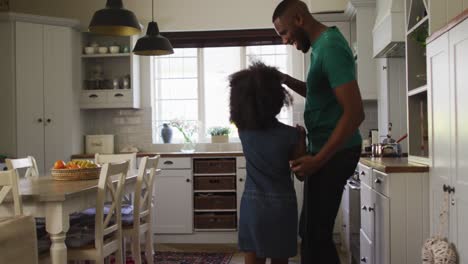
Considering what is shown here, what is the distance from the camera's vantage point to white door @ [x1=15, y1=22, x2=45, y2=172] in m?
5.07

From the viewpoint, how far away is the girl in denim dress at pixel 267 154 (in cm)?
181

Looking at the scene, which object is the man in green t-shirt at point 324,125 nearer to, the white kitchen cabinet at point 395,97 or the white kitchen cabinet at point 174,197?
the white kitchen cabinet at point 395,97

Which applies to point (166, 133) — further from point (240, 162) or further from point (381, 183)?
point (381, 183)

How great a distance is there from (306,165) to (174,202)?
3510 mm

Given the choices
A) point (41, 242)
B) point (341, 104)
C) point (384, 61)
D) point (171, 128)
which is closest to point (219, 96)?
point (171, 128)

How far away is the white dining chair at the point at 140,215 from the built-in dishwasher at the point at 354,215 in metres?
1.43

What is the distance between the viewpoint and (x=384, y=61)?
4.26 meters

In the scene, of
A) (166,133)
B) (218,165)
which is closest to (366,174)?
(218,165)

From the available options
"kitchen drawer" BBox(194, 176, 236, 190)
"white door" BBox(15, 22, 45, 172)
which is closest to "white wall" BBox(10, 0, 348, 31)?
"white door" BBox(15, 22, 45, 172)

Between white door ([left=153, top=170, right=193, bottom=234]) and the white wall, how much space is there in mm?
1654

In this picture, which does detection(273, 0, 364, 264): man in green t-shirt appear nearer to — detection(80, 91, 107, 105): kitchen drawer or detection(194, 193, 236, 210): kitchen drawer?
detection(194, 193, 236, 210): kitchen drawer

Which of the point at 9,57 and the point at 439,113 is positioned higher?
the point at 9,57

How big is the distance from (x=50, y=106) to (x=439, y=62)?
392 cm

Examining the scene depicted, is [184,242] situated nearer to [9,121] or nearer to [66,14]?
[9,121]
